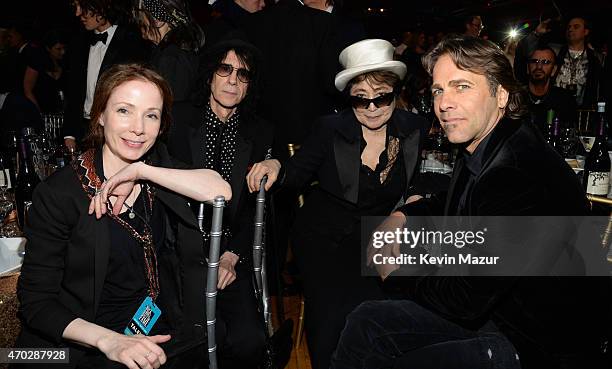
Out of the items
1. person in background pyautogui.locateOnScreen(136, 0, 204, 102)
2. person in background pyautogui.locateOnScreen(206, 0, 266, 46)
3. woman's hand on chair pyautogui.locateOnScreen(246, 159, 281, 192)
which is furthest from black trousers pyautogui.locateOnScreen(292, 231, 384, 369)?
person in background pyautogui.locateOnScreen(206, 0, 266, 46)

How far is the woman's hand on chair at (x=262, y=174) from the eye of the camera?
7.06ft

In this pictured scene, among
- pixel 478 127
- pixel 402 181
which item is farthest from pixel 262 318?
pixel 478 127

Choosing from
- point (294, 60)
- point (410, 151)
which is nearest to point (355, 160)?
point (410, 151)

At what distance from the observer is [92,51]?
372cm

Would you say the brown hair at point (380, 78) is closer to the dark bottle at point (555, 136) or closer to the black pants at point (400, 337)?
the black pants at point (400, 337)

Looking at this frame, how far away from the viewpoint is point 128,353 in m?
1.47

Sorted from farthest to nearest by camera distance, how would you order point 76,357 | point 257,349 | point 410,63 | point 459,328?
1. point 410,63
2. point 257,349
3. point 459,328
4. point 76,357

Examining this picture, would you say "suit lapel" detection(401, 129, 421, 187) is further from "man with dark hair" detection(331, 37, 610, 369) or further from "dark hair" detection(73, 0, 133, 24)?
"dark hair" detection(73, 0, 133, 24)

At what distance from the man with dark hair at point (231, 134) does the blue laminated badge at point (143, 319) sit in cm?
60

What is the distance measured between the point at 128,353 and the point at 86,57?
2.88 metres

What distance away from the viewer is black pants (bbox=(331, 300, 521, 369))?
1644mm

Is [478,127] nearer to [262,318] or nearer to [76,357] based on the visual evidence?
[262,318]

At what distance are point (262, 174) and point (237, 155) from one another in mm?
315

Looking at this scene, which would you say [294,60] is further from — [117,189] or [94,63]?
[117,189]
